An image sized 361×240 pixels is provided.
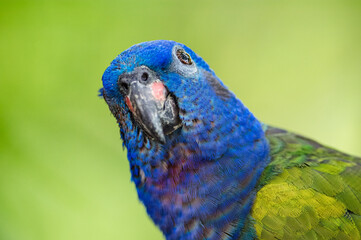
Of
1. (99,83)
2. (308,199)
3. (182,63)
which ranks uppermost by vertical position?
(99,83)

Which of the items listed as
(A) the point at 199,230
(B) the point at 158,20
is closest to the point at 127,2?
(B) the point at 158,20

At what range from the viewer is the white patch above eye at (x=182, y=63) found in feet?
7.14

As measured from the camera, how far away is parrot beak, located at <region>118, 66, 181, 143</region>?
1.99 metres

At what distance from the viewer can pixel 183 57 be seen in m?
2.30

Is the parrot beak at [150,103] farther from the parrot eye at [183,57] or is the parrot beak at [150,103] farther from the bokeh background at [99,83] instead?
the bokeh background at [99,83]

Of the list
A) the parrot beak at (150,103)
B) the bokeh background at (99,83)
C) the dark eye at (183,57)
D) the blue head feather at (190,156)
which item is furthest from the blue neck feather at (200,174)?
the bokeh background at (99,83)

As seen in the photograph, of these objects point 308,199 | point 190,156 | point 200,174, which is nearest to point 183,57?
point 190,156

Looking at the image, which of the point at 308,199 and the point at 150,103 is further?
the point at 308,199

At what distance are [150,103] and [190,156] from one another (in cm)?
41

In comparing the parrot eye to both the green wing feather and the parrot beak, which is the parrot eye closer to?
the parrot beak

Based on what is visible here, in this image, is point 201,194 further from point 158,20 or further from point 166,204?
point 158,20

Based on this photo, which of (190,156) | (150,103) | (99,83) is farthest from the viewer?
(99,83)

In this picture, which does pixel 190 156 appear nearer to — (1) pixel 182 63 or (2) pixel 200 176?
(2) pixel 200 176

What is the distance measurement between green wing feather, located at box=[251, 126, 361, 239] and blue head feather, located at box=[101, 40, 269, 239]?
0.35 feet
